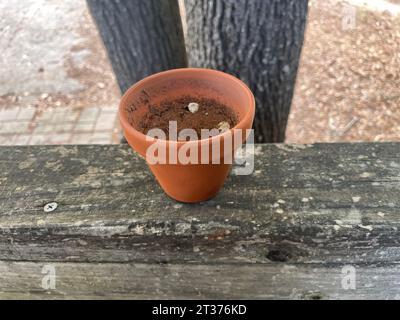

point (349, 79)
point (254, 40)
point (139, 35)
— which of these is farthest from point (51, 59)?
point (254, 40)

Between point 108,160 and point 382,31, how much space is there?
3.14m

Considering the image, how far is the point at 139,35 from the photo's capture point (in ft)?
5.28

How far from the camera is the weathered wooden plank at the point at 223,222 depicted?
1.10 meters

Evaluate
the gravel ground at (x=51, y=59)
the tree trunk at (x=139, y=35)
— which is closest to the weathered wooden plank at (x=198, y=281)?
the tree trunk at (x=139, y=35)

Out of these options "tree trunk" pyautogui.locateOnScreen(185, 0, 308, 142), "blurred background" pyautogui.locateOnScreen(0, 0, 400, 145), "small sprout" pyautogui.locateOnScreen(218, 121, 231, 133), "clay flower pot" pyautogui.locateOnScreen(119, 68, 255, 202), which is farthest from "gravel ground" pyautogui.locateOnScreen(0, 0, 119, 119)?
"small sprout" pyautogui.locateOnScreen(218, 121, 231, 133)

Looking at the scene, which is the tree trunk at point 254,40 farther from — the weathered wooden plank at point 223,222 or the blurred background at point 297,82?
the blurred background at point 297,82

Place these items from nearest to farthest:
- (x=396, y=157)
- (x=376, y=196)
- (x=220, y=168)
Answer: (x=220, y=168)
(x=376, y=196)
(x=396, y=157)

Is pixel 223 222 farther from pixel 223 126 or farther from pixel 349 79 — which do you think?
pixel 349 79

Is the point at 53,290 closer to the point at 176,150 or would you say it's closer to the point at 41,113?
the point at 176,150

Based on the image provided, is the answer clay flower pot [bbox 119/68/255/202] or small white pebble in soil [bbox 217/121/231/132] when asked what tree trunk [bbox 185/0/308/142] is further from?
small white pebble in soil [bbox 217/121/231/132]

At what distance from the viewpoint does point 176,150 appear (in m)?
0.92

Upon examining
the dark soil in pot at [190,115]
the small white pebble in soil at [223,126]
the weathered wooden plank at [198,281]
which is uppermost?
the dark soil in pot at [190,115]

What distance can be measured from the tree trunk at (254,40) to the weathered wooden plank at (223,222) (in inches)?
13.0

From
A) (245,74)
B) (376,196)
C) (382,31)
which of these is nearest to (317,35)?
(382,31)
